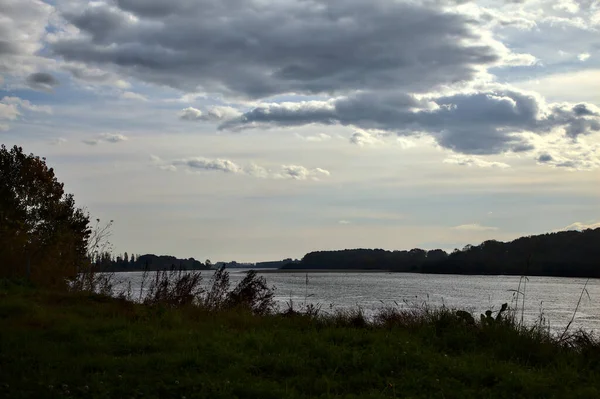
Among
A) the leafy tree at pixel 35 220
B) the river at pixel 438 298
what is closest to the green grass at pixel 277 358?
the river at pixel 438 298

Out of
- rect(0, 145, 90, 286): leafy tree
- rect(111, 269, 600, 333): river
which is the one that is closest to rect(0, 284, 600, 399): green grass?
rect(111, 269, 600, 333): river

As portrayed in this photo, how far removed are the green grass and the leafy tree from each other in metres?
26.3

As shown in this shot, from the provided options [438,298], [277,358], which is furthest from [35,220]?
[277,358]

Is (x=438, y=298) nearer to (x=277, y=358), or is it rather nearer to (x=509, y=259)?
(x=509, y=259)

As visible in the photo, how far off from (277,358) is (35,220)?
34.6m

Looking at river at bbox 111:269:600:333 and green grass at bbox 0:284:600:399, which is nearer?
green grass at bbox 0:284:600:399

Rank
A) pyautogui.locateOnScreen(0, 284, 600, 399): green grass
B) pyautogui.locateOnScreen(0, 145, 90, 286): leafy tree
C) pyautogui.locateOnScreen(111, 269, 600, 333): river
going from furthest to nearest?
pyautogui.locateOnScreen(0, 145, 90, 286): leafy tree, pyautogui.locateOnScreen(111, 269, 600, 333): river, pyautogui.locateOnScreen(0, 284, 600, 399): green grass

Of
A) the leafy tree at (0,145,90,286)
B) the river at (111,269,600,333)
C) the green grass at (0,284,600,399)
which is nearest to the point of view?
the green grass at (0,284,600,399)

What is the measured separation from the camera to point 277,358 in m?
8.22

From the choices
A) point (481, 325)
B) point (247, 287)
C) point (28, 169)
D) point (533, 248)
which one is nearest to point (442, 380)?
point (481, 325)

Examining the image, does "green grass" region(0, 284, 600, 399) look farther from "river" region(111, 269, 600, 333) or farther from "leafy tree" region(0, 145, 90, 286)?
"leafy tree" region(0, 145, 90, 286)

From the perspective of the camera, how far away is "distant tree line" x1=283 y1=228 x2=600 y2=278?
1836 centimetres

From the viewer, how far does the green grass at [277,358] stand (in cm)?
688

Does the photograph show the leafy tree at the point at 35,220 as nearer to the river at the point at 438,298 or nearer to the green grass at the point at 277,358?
the river at the point at 438,298
